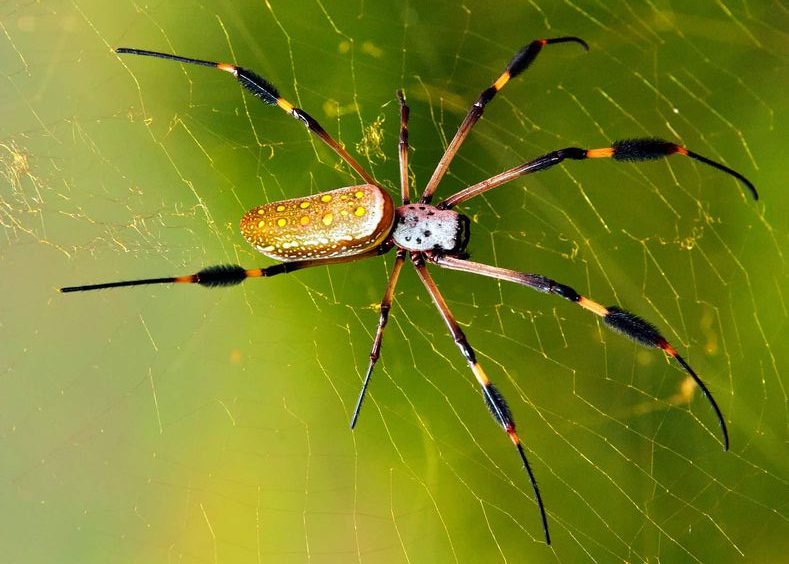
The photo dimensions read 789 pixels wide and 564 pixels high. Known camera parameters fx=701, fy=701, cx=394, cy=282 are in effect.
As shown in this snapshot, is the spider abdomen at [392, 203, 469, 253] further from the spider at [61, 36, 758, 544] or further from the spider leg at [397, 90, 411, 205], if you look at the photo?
the spider leg at [397, 90, 411, 205]

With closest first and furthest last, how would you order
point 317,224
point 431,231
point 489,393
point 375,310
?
point 317,224, point 489,393, point 431,231, point 375,310

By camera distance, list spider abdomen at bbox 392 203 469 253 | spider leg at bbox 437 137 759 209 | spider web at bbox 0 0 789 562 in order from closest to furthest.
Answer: spider leg at bbox 437 137 759 209, spider abdomen at bbox 392 203 469 253, spider web at bbox 0 0 789 562

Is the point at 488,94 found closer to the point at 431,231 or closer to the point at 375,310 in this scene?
the point at 431,231

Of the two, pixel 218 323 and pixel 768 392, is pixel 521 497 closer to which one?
pixel 768 392

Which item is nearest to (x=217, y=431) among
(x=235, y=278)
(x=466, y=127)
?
(x=235, y=278)

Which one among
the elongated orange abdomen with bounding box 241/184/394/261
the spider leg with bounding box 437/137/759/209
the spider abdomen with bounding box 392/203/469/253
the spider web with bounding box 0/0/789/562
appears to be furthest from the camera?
the spider web with bounding box 0/0/789/562

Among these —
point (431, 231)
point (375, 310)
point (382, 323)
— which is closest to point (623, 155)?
point (431, 231)

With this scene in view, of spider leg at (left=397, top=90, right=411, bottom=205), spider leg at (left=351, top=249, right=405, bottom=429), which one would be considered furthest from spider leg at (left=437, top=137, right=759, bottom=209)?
spider leg at (left=351, top=249, right=405, bottom=429)
